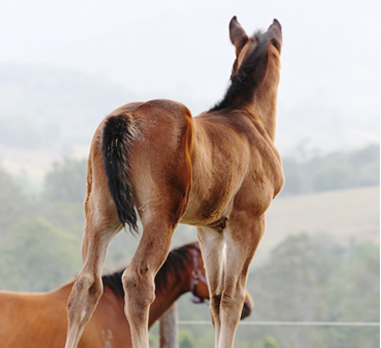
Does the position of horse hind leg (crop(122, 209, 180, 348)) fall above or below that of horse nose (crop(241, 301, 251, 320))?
above

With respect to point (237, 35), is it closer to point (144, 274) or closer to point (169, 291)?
point (144, 274)

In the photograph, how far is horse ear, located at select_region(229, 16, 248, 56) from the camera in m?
2.37

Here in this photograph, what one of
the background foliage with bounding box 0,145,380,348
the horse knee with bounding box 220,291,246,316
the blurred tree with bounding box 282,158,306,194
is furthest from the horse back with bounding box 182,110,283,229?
the blurred tree with bounding box 282,158,306,194

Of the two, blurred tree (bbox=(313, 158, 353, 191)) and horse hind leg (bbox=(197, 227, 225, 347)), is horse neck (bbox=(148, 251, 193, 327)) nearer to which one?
horse hind leg (bbox=(197, 227, 225, 347))

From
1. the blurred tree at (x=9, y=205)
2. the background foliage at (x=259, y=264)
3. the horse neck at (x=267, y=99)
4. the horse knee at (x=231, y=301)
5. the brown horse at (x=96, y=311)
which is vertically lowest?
the background foliage at (x=259, y=264)

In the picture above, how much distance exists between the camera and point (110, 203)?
5.30 feet

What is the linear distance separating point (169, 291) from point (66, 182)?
694 inches

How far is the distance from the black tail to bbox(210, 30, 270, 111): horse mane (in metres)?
0.61

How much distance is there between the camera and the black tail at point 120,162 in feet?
5.03

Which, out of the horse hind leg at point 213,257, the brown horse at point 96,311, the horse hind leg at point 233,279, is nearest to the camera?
the horse hind leg at point 233,279

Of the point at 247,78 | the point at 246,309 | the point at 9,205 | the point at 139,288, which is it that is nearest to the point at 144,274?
the point at 139,288

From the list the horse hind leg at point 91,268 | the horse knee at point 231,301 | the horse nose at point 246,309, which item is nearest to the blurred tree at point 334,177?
the horse nose at point 246,309

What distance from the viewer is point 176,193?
1.59 metres

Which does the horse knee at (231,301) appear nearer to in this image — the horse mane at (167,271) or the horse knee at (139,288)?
the horse knee at (139,288)
